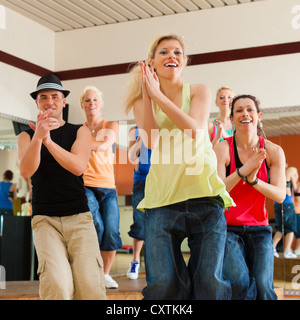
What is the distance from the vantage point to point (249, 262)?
2.80 meters

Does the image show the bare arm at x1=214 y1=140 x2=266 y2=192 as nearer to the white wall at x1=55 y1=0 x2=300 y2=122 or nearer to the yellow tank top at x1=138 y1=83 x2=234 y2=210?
the yellow tank top at x1=138 y1=83 x2=234 y2=210

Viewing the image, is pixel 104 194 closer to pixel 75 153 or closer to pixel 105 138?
pixel 105 138

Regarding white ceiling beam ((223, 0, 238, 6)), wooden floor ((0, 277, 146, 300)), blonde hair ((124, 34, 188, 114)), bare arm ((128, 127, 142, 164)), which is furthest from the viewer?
white ceiling beam ((223, 0, 238, 6))

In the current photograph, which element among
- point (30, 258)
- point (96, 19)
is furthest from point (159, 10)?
point (30, 258)

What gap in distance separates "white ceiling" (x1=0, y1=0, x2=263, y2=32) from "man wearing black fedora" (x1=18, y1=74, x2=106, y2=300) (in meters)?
3.64

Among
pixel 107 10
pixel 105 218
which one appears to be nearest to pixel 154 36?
pixel 107 10

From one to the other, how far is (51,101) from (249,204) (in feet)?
3.94

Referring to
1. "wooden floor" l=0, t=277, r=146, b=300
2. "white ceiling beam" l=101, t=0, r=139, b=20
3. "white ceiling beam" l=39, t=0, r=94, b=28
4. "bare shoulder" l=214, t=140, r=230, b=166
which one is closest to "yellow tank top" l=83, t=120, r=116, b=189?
"wooden floor" l=0, t=277, r=146, b=300

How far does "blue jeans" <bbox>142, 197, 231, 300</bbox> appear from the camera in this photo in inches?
85.5

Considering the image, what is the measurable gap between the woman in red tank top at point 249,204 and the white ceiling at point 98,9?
3335 millimetres

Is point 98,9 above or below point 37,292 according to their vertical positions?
above

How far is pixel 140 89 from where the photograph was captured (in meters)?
2.46

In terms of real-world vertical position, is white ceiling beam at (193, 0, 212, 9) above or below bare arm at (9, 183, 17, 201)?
above
